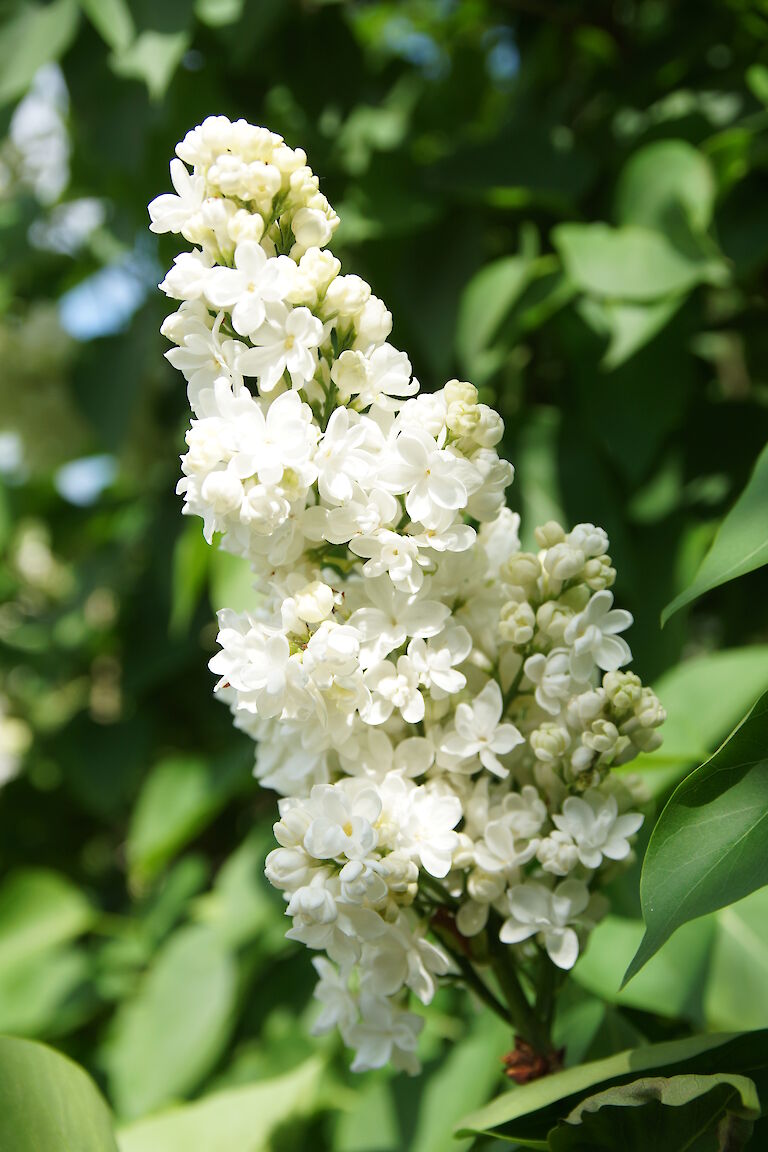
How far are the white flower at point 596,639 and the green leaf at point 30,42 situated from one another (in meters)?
0.88

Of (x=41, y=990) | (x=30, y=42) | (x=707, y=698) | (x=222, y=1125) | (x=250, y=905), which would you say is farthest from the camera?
(x=41, y=990)

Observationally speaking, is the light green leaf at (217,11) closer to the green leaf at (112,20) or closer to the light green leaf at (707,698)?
the green leaf at (112,20)

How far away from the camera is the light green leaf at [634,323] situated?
100cm

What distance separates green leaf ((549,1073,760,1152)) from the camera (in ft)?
1.49

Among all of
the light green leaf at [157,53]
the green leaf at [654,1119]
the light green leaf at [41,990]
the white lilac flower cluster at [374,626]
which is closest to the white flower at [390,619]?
the white lilac flower cluster at [374,626]

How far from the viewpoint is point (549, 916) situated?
0.51 meters

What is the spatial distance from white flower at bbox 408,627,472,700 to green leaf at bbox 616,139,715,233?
2.13 ft

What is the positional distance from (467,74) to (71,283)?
2.17ft

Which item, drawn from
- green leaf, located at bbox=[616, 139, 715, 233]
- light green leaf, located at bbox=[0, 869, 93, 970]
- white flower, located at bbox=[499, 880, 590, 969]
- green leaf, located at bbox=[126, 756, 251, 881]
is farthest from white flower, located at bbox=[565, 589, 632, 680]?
light green leaf, located at bbox=[0, 869, 93, 970]

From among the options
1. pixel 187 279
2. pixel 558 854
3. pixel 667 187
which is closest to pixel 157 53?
pixel 667 187

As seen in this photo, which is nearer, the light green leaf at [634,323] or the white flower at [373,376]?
the white flower at [373,376]

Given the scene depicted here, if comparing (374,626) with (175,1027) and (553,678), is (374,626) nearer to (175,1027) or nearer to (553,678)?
(553,678)

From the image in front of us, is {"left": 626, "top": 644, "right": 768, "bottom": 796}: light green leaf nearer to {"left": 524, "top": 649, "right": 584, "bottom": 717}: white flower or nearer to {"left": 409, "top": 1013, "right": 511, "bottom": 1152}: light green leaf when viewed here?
{"left": 409, "top": 1013, "right": 511, "bottom": 1152}: light green leaf

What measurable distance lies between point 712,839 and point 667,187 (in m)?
0.75
